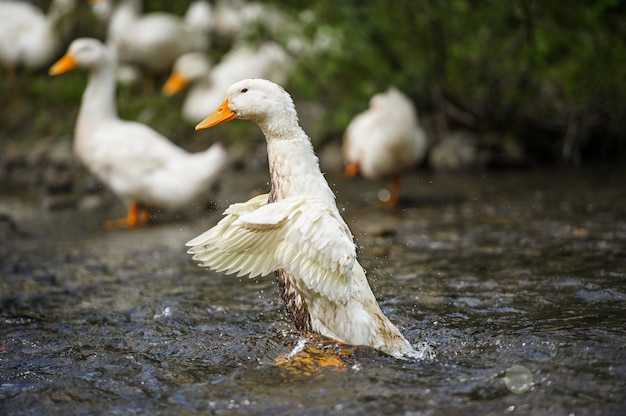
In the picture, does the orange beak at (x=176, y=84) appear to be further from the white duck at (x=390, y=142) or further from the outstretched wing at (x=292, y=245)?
the outstretched wing at (x=292, y=245)

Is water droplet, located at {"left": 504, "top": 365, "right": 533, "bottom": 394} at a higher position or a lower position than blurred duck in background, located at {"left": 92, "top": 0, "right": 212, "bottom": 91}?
lower

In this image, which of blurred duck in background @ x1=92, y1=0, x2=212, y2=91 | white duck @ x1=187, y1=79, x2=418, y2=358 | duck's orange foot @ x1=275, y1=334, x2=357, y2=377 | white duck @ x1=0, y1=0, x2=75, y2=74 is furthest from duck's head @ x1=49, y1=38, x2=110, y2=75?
duck's orange foot @ x1=275, y1=334, x2=357, y2=377

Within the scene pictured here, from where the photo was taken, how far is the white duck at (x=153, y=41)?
499 inches

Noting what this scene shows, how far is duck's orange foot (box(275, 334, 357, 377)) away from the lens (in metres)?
3.94

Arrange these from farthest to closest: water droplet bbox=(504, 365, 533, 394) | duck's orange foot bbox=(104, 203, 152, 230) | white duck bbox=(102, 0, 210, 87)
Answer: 1. white duck bbox=(102, 0, 210, 87)
2. duck's orange foot bbox=(104, 203, 152, 230)
3. water droplet bbox=(504, 365, 533, 394)

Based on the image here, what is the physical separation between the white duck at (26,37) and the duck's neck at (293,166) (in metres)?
9.95

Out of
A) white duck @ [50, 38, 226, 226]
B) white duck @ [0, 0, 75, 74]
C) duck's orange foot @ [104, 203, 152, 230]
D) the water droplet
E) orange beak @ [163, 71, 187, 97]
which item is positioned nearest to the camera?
the water droplet

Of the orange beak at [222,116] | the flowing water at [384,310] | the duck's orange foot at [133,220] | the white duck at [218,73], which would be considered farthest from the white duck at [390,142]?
the orange beak at [222,116]

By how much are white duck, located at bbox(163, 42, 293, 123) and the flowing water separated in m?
3.58

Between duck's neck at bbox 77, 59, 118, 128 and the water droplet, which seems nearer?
the water droplet

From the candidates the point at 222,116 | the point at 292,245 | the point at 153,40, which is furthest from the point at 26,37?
the point at 292,245

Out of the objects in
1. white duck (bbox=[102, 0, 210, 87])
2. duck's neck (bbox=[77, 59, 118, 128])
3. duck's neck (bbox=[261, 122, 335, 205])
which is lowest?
duck's neck (bbox=[261, 122, 335, 205])

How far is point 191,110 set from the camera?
11.8 m

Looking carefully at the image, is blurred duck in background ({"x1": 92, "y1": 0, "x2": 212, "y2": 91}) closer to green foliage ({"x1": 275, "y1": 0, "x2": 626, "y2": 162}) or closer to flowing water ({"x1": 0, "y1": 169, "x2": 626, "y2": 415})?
green foliage ({"x1": 275, "y1": 0, "x2": 626, "y2": 162})
